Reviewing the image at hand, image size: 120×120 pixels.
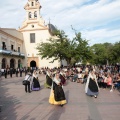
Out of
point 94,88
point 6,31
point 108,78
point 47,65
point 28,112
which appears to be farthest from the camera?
point 47,65

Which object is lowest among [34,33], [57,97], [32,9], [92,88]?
[57,97]

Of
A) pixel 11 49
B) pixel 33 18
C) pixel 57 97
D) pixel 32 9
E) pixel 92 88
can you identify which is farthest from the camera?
pixel 32 9

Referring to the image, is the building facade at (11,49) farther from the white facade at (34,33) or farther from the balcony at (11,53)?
the white facade at (34,33)

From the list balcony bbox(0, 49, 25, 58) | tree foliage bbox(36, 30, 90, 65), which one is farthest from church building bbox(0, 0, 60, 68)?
tree foliage bbox(36, 30, 90, 65)

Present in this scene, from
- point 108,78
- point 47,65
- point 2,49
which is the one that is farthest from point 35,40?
point 108,78

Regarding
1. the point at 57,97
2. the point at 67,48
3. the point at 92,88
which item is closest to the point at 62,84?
the point at 92,88

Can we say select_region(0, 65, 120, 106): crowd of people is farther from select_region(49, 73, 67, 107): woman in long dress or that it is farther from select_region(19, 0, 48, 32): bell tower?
select_region(19, 0, 48, 32): bell tower

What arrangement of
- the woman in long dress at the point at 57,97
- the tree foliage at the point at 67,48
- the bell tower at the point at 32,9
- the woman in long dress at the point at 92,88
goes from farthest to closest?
1. the bell tower at the point at 32,9
2. the tree foliage at the point at 67,48
3. the woman in long dress at the point at 92,88
4. the woman in long dress at the point at 57,97

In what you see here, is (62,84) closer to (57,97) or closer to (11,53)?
(57,97)

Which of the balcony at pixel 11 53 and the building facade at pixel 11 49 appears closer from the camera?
the balcony at pixel 11 53

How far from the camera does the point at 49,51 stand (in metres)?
34.4

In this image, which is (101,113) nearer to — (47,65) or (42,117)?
(42,117)

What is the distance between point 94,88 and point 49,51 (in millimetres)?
22231

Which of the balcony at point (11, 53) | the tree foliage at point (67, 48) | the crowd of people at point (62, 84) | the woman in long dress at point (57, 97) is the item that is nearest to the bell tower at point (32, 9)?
the balcony at point (11, 53)
